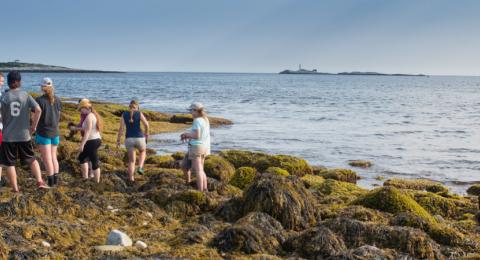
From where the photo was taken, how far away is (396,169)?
2117cm

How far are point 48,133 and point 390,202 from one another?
6.58m

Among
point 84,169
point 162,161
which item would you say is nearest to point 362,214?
point 84,169

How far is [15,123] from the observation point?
30.6 ft

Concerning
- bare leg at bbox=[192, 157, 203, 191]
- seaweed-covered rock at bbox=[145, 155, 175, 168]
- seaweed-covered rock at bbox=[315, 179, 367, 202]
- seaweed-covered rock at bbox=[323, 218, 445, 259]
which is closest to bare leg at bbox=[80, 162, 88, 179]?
bare leg at bbox=[192, 157, 203, 191]

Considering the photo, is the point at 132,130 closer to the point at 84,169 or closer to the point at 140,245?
the point at 84,169

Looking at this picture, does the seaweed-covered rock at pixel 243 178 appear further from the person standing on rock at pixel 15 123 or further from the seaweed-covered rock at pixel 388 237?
the seaweed-covered rock at pixel 388 237

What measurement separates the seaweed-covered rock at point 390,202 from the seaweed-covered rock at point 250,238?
3530mm

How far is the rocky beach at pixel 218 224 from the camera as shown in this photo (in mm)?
6430

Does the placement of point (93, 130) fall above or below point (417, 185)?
above

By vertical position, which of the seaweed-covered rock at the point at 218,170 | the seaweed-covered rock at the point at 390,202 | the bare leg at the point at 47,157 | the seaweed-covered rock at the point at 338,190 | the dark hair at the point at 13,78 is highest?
the dark hair at the point at 13,78

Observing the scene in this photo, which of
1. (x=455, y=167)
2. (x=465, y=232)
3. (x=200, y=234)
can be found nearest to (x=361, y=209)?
(x=465, y=232)

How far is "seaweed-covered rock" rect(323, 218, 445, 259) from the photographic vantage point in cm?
692

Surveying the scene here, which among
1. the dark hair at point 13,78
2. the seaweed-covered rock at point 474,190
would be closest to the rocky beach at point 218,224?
the dark hair at point 13,78

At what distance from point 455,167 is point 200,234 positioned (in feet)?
57.5
